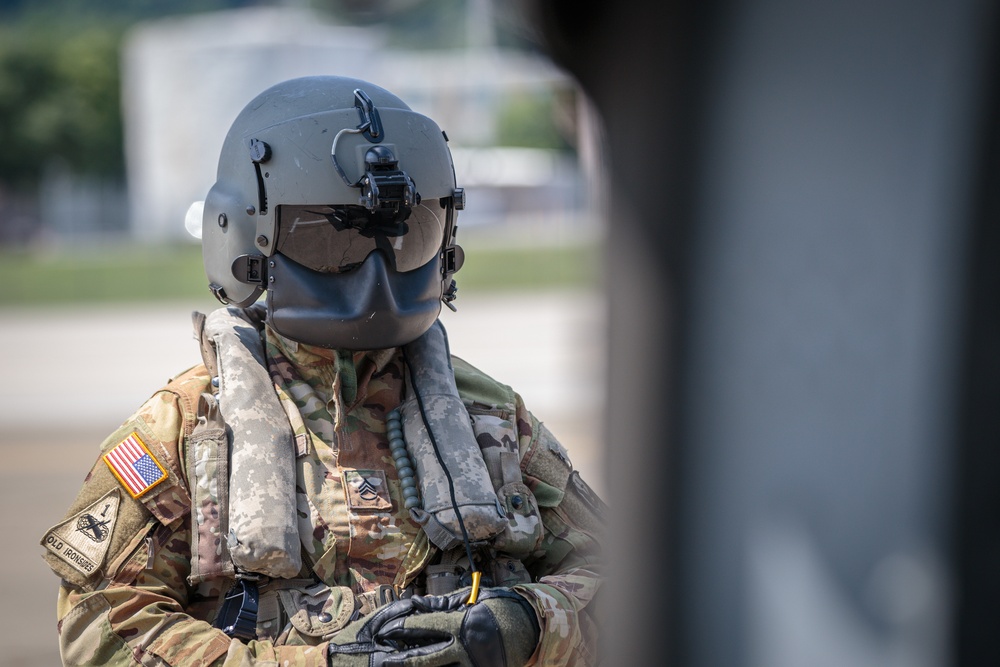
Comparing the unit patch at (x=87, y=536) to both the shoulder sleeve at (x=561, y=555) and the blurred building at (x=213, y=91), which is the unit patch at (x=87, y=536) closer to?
the shoulder sleeve at (x=561, y=555)

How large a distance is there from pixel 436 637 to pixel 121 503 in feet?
2.15

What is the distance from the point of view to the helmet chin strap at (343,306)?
2344 mm

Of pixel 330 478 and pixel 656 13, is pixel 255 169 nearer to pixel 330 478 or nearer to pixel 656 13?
pixel 330 478

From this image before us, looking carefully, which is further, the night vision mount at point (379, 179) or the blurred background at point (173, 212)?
the blurred background at point (173, 212)

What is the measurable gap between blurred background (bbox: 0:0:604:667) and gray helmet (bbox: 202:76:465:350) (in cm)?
25

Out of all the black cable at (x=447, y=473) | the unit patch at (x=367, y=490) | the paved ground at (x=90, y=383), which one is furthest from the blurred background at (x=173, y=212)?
the unit patch at (x=367, y=490)

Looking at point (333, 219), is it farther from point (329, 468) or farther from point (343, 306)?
point (329, 468)

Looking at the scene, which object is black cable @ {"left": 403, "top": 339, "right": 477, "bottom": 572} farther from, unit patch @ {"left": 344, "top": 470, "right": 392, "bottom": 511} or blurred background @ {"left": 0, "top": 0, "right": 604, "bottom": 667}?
blurred background @ {"left": 0, "top": 0, "right": 604, "bottom": 667}

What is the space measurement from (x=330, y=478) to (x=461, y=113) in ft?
169

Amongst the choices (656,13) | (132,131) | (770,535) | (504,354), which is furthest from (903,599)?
(132,131)

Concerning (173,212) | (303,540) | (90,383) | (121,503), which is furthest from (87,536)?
(173,212)

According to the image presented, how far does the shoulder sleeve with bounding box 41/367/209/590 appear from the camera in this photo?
2.14 metres

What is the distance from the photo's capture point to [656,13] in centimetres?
86

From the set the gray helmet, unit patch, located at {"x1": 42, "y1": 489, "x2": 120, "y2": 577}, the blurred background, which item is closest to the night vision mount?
the gray helmet
